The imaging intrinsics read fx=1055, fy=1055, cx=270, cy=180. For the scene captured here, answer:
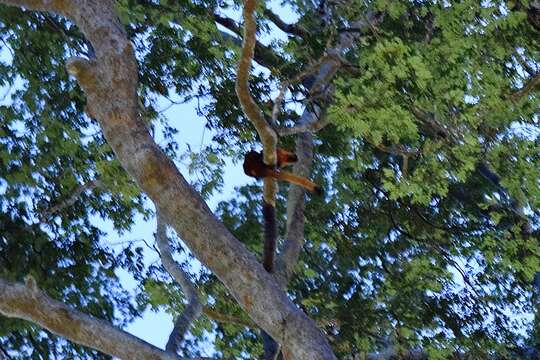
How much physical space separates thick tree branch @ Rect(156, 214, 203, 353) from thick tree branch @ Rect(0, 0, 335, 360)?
810mm

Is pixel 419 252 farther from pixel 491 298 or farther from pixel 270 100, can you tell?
pixel 270 100

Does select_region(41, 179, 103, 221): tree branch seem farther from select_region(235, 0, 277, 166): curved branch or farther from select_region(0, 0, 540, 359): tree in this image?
select_region(235, 0, 277, 166): curved branch

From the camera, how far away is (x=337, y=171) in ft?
37.3

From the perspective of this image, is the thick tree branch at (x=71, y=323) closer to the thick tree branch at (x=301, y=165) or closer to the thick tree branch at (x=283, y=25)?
the thick tree branch at (x=301, y=165)

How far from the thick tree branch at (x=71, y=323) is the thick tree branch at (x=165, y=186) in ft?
2.11

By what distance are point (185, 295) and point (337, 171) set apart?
3690mm

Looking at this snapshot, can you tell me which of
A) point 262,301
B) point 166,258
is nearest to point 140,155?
point 262,301

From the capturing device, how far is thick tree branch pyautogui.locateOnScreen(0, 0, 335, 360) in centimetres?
562

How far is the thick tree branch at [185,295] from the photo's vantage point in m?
6.73

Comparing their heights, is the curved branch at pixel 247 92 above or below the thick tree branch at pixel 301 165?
below

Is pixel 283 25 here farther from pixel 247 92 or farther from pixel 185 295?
pixel 247 92

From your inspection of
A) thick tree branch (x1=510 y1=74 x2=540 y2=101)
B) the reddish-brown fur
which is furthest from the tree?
the reddish-brown fur

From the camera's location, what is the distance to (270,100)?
Result: 981 cm

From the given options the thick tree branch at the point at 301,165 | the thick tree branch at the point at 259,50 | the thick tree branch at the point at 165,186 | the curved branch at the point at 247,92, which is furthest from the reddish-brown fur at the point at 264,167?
the thick tree branch at the point at 259,50
